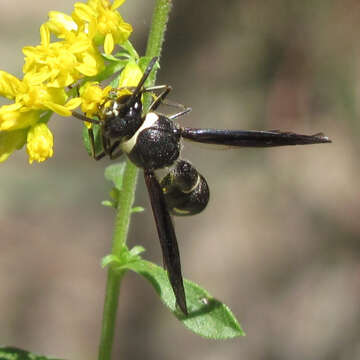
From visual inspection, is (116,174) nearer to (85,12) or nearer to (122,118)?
(122,118)

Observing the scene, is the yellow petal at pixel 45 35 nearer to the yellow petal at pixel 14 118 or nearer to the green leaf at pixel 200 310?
the yellow petal at pixel 14 118

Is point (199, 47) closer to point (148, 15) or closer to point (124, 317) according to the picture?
point (148, 15)

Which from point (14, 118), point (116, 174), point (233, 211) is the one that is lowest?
point (233, 211)

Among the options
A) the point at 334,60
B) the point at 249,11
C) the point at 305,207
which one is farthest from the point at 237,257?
the point at 249,11

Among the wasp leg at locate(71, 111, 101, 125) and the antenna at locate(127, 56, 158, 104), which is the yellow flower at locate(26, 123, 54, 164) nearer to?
the wasp leg at locate(71, 111, 101, 125)

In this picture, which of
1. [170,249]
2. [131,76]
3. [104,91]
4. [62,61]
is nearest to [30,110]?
[62,61]

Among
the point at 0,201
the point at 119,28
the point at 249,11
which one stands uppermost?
the point at 119,28
